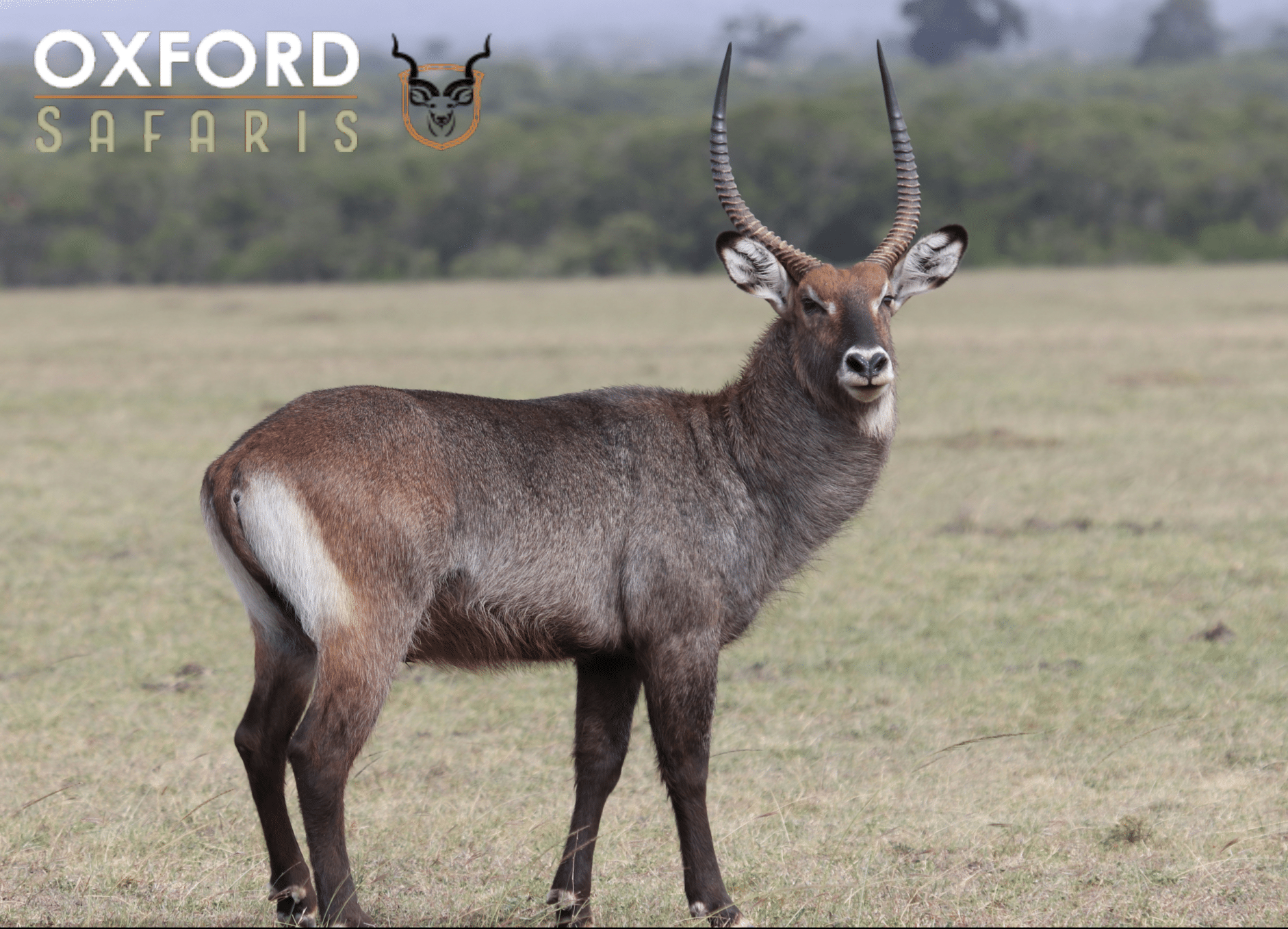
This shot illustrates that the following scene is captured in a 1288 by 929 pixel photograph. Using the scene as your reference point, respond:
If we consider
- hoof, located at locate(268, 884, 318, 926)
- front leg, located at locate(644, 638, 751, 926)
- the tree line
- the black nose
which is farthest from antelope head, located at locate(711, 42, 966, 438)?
the tree line

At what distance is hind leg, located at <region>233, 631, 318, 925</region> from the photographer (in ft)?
12.9

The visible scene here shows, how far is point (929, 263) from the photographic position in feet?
15.7

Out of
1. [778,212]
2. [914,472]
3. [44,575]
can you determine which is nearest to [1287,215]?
[778,212]

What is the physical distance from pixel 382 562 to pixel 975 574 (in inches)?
215

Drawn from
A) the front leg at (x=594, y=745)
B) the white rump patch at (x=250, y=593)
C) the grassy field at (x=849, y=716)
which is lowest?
the grassy field at (x=849, y=716)

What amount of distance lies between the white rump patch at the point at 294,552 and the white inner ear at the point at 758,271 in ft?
4.98

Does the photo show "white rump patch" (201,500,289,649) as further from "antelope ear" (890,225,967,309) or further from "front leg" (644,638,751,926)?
"antelope ear" (890,225,967,309)

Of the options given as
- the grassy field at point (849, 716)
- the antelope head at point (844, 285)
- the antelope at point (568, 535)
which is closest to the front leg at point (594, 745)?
the antelope at point (568, 535)

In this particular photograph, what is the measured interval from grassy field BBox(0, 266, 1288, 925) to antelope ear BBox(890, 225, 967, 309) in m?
1.68

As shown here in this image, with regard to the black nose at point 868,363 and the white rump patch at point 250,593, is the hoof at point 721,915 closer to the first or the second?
the white rump patch at point 250,593

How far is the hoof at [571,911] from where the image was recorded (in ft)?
13.6

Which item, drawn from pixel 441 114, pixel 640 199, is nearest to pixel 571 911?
pixel 441 114

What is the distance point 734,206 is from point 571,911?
210cm

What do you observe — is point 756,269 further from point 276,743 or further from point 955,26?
point 955,26
